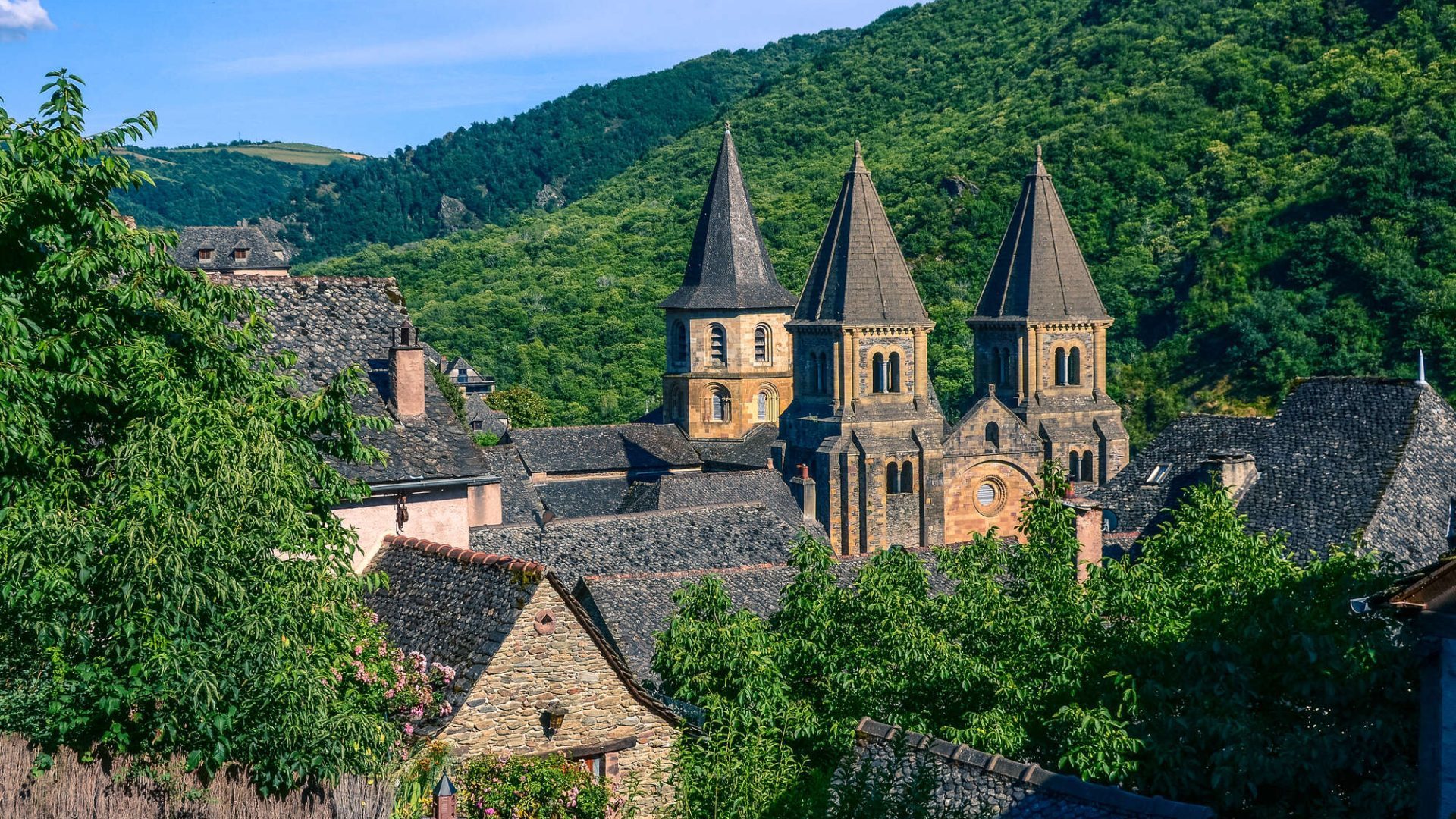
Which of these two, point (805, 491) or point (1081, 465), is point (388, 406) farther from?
point (1081, 465)

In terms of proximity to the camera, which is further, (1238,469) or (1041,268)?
(1041,268)

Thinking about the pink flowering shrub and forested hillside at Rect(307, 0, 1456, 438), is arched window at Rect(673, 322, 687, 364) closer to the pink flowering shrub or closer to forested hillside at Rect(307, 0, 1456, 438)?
forested hillside at Rect(307, 0, 1456, 438)

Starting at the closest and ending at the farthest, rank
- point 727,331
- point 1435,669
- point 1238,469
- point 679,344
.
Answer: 1. point 1435,669
2. point 1238,469
3. point 727,331
4. point 679,344

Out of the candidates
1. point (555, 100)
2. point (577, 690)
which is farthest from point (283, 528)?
point (555, 100)

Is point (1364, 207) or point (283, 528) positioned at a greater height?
point (1364, 207)

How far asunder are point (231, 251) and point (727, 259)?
3573cm

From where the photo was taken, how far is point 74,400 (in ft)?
40.1

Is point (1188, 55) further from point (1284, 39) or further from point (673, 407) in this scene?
point (673, 407)

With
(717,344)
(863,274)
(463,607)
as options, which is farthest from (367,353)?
(717,344)

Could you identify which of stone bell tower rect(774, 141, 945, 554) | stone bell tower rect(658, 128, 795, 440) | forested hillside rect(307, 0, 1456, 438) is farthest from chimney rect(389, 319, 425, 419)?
stone bell tower rect(658, 128, 795, 440)

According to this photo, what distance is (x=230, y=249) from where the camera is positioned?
83.2 meters

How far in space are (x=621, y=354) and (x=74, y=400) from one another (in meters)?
74.2

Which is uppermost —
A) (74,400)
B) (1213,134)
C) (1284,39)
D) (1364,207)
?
(1284,39)

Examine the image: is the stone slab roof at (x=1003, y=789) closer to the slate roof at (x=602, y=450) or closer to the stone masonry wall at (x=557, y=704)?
the stone masonry wall at (x=557, y=704)
